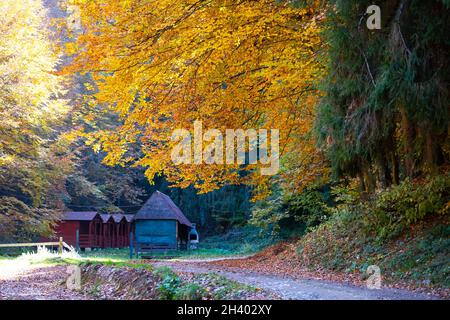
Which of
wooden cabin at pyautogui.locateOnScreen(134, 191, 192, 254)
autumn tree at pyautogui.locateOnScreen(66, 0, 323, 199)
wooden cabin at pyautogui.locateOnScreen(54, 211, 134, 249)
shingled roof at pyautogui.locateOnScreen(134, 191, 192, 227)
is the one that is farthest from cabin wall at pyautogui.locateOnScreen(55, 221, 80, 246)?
autumn tree at pyautogui.locateOnScreen(66, 0, 323, 199)

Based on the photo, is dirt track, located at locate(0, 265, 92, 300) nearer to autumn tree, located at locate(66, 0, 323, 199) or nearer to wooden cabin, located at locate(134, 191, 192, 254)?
autumn tree, located at locate(66, 0, 323, 199)

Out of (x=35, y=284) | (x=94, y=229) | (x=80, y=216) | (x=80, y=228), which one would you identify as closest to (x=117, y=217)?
(x=94, y=229)

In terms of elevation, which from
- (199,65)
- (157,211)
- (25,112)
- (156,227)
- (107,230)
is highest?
(25,112)

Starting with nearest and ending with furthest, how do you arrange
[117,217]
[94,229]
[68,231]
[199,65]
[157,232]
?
1. [199,65]
2. [157,232]
3. [68,231]
4. [94,229]
5. [117,217]

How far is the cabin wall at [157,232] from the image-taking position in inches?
1293

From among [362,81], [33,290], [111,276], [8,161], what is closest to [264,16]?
[362,81]

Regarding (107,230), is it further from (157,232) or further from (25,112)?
(25,112)

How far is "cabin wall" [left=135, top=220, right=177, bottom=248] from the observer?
32844 mm

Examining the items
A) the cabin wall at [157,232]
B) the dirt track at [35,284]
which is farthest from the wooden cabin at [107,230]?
the dirt track at [35,284]

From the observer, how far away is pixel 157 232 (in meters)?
33.1

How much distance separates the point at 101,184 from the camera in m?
42.8
